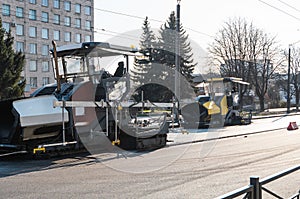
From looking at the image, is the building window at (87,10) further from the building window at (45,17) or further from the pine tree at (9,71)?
the pine tree at (9,71)

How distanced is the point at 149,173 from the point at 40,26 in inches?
2493

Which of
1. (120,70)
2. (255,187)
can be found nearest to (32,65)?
(120,70)

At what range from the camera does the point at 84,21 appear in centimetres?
7544

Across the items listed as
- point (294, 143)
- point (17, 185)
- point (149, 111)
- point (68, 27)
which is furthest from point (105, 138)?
point (68, 27)

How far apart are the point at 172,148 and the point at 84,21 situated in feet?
215

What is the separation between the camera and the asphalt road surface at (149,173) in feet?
22.6

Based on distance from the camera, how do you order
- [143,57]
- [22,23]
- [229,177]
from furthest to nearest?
[22,23]
[143,57]
[229,177]

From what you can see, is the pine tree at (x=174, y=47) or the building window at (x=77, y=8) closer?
the pine tree at (x=174, y=47)

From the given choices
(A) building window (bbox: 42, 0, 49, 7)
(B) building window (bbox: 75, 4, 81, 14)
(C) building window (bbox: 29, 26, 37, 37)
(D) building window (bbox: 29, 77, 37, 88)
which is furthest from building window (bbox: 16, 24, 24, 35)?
(B) building window (bbox: 75, 4, 81, 14)

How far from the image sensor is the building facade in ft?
210

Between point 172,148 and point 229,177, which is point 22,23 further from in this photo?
point 229,177

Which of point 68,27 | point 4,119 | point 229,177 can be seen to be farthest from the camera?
point 68,27

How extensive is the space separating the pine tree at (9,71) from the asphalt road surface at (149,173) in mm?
22715

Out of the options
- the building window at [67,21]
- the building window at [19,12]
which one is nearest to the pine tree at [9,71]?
the building window at [19,12]
